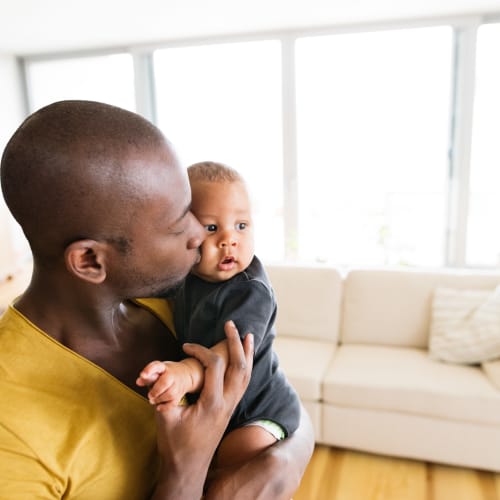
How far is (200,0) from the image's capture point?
3.74 m

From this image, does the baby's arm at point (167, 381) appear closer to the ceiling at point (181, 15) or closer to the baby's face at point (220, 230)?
the baby's face at point (220, 230)

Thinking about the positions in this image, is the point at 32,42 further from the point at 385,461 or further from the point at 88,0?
the point at 385,461

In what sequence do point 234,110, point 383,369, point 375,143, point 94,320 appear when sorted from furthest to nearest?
point 234,110
point 375,143
point 383,369
point 94,320

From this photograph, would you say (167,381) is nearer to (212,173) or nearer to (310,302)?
(212,173)

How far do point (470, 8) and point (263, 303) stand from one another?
13.8ft

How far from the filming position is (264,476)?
32.2 inches

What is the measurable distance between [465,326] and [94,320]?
218 centimetres

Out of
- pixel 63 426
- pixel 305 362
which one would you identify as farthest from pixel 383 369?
pixel 63 426

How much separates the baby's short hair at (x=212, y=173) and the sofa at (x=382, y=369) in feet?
5.17

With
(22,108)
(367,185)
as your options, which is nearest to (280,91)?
(367,185)

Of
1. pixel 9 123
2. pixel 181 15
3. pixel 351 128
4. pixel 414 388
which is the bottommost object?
pixel 414 388

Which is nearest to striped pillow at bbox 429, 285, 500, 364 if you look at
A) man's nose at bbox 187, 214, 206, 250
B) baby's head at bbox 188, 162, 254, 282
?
baby's head at bbox 188, 162, 254, 282

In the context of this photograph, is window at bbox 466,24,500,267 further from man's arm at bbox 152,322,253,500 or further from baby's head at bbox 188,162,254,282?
man's arm at bbox 152,322,253,500

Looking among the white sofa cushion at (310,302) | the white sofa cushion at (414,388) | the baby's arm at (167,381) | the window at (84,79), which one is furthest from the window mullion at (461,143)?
the baby's arm at (167,381)
